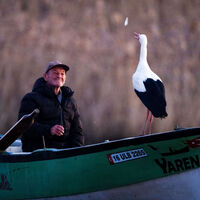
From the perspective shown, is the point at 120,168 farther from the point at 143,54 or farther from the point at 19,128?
the point at 143,54

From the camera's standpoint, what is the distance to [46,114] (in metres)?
4.30

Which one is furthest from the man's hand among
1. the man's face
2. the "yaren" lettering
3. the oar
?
the "yaren" lettering

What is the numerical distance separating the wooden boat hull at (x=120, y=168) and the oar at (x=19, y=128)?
0.21 m

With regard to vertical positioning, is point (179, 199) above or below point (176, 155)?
below

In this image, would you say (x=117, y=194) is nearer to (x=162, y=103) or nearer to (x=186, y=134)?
(x=186, y=134)

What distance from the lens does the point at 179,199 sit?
386 centimetres

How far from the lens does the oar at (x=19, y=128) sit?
3.96 meters

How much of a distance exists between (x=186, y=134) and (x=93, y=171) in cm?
75

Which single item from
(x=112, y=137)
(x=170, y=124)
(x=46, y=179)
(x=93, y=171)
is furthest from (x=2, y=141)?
(x=170, y=124)

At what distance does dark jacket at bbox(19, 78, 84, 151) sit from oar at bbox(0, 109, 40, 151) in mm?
138

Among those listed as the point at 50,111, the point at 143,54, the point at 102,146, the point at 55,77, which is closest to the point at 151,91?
the point at 143,54

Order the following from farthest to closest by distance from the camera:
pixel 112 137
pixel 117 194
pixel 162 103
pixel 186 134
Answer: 1. pixel 112 137
2. pixel 162 103
3. pixel 117 194
4. pixel 186 134

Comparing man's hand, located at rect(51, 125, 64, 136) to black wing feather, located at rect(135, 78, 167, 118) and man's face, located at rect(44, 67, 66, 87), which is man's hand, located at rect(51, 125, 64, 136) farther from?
black wing feather, located at rect(135, 78, 167, 118)

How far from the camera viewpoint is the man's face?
14.5 ft
